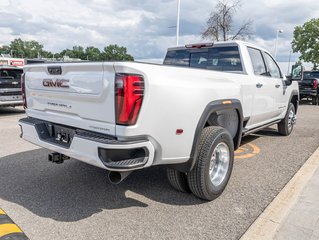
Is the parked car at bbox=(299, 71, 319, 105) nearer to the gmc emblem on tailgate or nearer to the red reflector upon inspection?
the red reflector

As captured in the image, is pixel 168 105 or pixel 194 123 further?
pixel 194 123

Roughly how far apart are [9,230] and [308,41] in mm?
52569

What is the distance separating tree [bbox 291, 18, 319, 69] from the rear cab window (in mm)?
47240

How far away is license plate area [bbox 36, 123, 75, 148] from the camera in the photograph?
3043 millimetres

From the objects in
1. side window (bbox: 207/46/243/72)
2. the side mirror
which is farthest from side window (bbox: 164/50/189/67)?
the side mirror

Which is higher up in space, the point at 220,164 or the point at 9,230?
the point at 220,164

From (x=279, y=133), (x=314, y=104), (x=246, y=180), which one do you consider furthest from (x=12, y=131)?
(x=314, y=104)

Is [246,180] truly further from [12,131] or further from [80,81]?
[12,131]

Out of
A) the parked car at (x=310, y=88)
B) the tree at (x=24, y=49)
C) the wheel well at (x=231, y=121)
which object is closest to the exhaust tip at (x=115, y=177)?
the wheel well at (x=231, y=121)

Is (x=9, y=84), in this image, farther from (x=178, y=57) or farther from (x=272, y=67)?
(x=272, y=67)

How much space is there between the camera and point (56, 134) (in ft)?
10.6

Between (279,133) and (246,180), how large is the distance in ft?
11.4

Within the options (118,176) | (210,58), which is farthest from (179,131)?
(210,58)

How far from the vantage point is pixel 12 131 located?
7.31 metres
